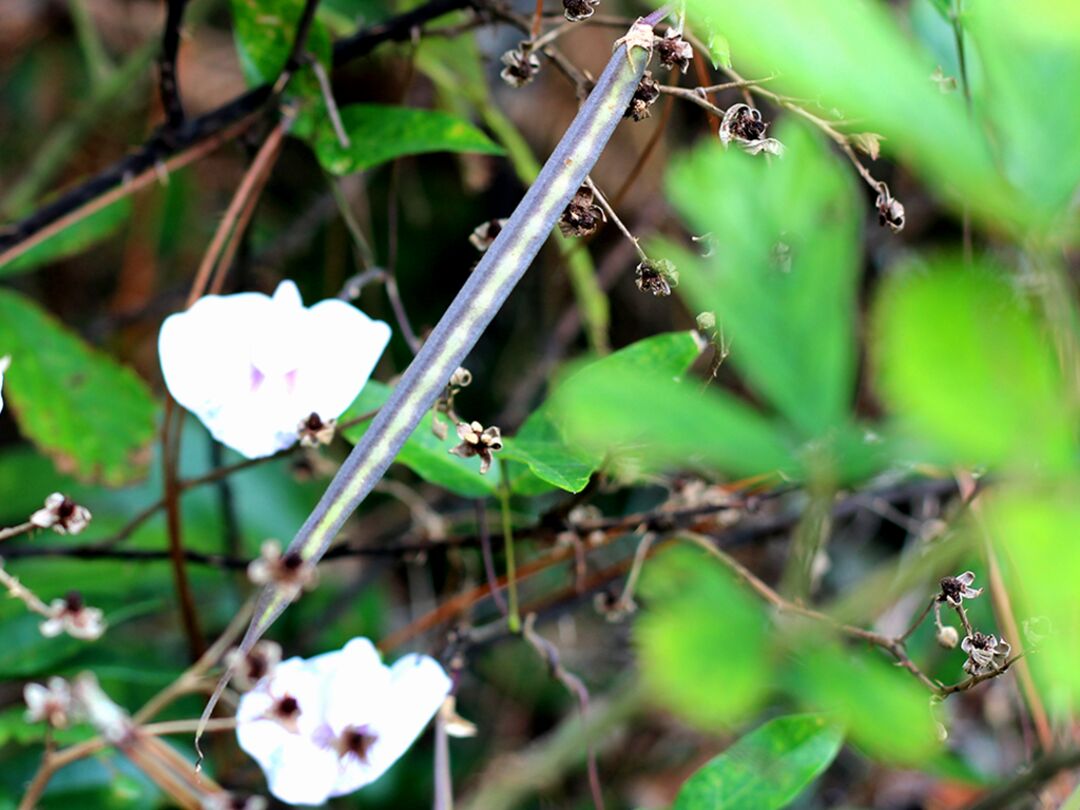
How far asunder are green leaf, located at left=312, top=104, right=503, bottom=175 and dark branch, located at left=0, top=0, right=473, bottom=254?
0.04 m

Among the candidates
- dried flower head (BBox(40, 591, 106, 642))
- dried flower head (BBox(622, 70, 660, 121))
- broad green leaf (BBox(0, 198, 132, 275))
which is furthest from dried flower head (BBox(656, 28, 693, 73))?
broad green leaf (BBox(0, 198, 132, 275))

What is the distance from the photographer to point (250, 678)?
1.40 feet

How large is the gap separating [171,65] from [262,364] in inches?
10.1

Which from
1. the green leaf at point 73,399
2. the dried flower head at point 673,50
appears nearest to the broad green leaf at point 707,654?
the dried flower head at point 673,50

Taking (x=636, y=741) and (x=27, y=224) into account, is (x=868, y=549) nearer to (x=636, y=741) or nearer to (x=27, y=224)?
(x=636, y=741)


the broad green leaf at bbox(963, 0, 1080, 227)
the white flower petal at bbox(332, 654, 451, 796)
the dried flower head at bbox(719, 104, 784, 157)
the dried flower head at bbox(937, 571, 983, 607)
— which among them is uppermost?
the broad green leaf at bbox(963, 0, 1080, 227)

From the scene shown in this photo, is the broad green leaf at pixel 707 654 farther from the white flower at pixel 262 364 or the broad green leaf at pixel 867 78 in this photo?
the white flower at pixel 262 364

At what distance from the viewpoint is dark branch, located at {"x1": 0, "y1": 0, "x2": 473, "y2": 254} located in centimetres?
70

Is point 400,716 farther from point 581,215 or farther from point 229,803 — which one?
point 581,215

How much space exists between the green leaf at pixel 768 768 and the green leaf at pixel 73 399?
52 cm

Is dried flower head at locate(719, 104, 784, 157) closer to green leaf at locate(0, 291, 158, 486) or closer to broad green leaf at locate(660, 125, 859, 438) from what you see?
broad green leaf at locate(660, 125, 859, 438)

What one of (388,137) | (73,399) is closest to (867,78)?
(388,137)

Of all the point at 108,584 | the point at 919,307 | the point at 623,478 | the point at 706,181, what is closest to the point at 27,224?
the point at 108,584

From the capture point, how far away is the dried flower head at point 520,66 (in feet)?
1.97
